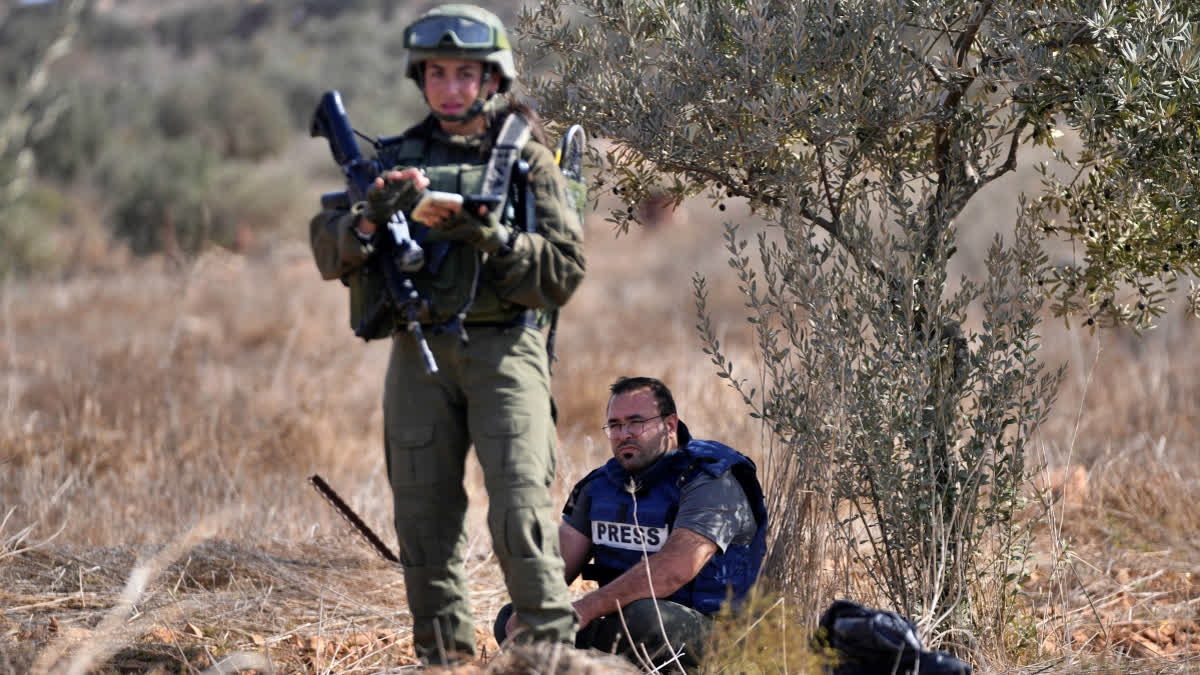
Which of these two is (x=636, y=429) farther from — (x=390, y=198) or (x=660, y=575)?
(x=390, y=198)

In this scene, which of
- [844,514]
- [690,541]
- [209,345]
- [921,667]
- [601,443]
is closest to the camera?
[921,667]

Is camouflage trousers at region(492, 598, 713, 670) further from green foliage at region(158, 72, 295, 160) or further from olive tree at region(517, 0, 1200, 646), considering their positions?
green foliage at region(158, 72, 295, 160)

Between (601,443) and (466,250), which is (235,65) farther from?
(466,250)

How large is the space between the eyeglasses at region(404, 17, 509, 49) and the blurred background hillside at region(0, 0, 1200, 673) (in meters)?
1.34

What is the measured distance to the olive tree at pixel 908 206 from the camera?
426cm

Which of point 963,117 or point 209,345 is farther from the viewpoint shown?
point 209,345

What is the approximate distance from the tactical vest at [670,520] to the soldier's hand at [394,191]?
166 centimetres

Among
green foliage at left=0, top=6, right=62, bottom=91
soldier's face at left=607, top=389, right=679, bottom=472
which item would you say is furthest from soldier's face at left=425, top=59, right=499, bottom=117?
green foliage at left=0, top=6, right=62, bottom=91

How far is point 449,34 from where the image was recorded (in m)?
3.25

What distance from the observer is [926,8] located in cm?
434

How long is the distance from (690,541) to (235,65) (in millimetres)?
39081

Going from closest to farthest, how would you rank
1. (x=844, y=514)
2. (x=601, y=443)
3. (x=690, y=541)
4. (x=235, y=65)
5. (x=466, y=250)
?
(x=466, y=250)
(x=690, y=541)
(x=844, y=514)
(x=601, y=443)
(x=235, y=65)

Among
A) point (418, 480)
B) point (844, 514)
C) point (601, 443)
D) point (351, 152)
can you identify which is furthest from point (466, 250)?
point (601, 443)

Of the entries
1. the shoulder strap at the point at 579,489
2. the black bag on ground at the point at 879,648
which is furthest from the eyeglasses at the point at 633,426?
the black bag on ground at the point at 879,648
